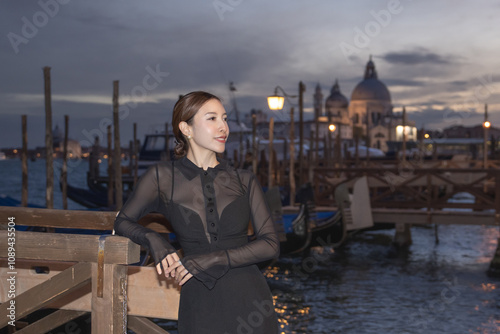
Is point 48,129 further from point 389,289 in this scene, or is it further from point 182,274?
point 182,274

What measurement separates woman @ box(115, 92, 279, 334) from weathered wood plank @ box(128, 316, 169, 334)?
0.81 m

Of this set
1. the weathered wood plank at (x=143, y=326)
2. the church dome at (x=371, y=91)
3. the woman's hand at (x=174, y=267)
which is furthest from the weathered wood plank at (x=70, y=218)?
the church dome at (x=371, y=91)

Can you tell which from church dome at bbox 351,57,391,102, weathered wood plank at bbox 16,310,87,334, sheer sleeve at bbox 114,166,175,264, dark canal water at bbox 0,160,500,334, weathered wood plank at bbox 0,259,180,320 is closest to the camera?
sheer sleeve at bbox 114,166,175,264

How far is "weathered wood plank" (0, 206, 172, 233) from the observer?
330 cm

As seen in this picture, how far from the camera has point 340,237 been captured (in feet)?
45.0

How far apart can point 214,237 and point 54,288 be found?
0.71 metres

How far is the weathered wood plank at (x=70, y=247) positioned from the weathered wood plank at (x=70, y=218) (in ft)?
2.49

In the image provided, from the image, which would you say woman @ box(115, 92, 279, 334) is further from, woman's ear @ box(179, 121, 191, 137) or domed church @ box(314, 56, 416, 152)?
domed church @ box(314, 56, 416, 152)

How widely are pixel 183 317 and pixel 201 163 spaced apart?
1.94 feet

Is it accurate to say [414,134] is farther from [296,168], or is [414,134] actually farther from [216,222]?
[216,222]

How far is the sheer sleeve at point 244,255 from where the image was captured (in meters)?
2.19

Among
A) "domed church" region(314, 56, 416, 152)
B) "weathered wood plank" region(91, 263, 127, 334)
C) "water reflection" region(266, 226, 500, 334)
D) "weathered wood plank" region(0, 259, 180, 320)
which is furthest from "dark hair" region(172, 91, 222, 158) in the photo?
"domed church" region(314, 56, 416, 152)

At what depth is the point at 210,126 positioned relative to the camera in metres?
2.35

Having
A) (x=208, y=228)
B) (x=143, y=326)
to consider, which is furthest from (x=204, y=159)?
(x=143, y=326)
